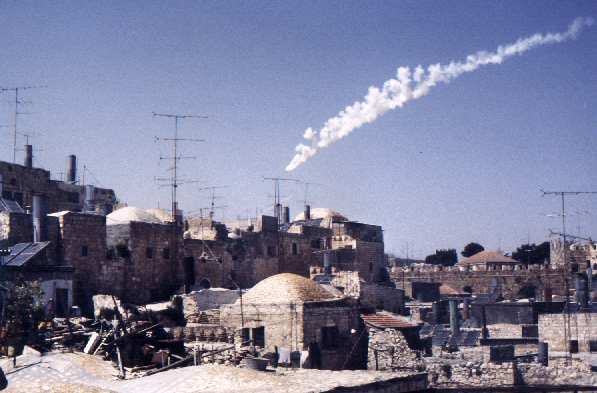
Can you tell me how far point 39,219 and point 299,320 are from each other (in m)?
11.5

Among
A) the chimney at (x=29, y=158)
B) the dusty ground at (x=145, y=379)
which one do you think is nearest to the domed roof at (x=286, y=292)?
the dusty ground at (x=145, y=379)

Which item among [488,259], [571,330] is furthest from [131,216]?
[488,259]

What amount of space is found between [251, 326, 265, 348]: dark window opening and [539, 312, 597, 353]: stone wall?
13.4 meters

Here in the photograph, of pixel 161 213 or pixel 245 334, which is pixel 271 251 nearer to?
pixel 161 213

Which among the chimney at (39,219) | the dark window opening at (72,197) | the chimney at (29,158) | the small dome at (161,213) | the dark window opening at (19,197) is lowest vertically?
the chimney at (39,219)

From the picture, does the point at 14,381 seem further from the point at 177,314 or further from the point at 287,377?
the point at 177,314

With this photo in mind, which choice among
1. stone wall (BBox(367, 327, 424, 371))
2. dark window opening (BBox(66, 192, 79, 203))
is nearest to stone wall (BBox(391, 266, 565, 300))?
dark window opening (BBox(66, 192, 79, 203))

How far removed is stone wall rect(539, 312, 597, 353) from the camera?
110ft

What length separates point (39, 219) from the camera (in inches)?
1190

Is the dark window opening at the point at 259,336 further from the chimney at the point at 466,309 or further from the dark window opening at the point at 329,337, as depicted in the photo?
the chimney at the point at 466,309

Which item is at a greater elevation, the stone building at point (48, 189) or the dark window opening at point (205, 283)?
the stone building at point (48, 189)

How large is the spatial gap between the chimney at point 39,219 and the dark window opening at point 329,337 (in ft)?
39.7

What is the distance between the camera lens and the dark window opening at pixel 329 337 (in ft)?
99.3

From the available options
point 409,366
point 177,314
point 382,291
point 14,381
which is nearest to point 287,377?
point 14,381
